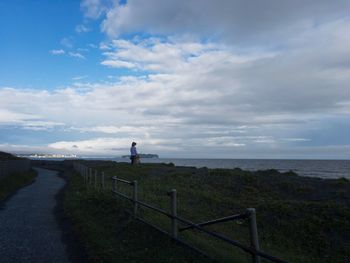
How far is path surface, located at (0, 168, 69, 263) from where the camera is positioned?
7.60 m

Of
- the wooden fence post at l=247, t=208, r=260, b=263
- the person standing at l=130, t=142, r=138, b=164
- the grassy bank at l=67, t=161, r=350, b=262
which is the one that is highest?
the person standing at l=130, t=142, r=138, b=164

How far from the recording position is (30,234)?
9.66m

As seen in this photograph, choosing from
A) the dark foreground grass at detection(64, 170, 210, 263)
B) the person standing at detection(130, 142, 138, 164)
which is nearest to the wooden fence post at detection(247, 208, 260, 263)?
the dark foreground grass at detection(64, 170, 210, 263)

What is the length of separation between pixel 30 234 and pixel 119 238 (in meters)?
2.52

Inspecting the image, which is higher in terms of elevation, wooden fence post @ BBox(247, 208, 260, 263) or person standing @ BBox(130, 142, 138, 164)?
person standing @ BBox(130, 142, 138, 164)

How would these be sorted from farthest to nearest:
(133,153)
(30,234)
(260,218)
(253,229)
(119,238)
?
1. (133,153)
2. (260,218)
3. (30,234)
4. (119,238)
5. (253,229)

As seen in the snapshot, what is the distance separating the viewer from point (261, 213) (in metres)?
15.0

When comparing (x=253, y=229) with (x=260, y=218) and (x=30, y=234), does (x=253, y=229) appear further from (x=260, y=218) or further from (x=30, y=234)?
(x=260, y=218)

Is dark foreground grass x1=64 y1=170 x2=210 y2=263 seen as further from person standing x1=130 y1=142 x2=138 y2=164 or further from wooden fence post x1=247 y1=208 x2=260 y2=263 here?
person standing x1=130 y1=142 x2=138 y2=164

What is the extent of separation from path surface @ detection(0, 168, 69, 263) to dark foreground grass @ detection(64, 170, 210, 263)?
63 cm

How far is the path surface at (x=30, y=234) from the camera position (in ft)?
24.9

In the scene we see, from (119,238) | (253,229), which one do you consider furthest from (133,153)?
(253,229)

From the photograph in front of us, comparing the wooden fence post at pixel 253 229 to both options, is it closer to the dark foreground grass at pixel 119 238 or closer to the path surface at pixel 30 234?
the dark foreground grass at pixel 119 238

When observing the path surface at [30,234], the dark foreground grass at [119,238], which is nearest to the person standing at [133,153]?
the path surface at [30,234]
